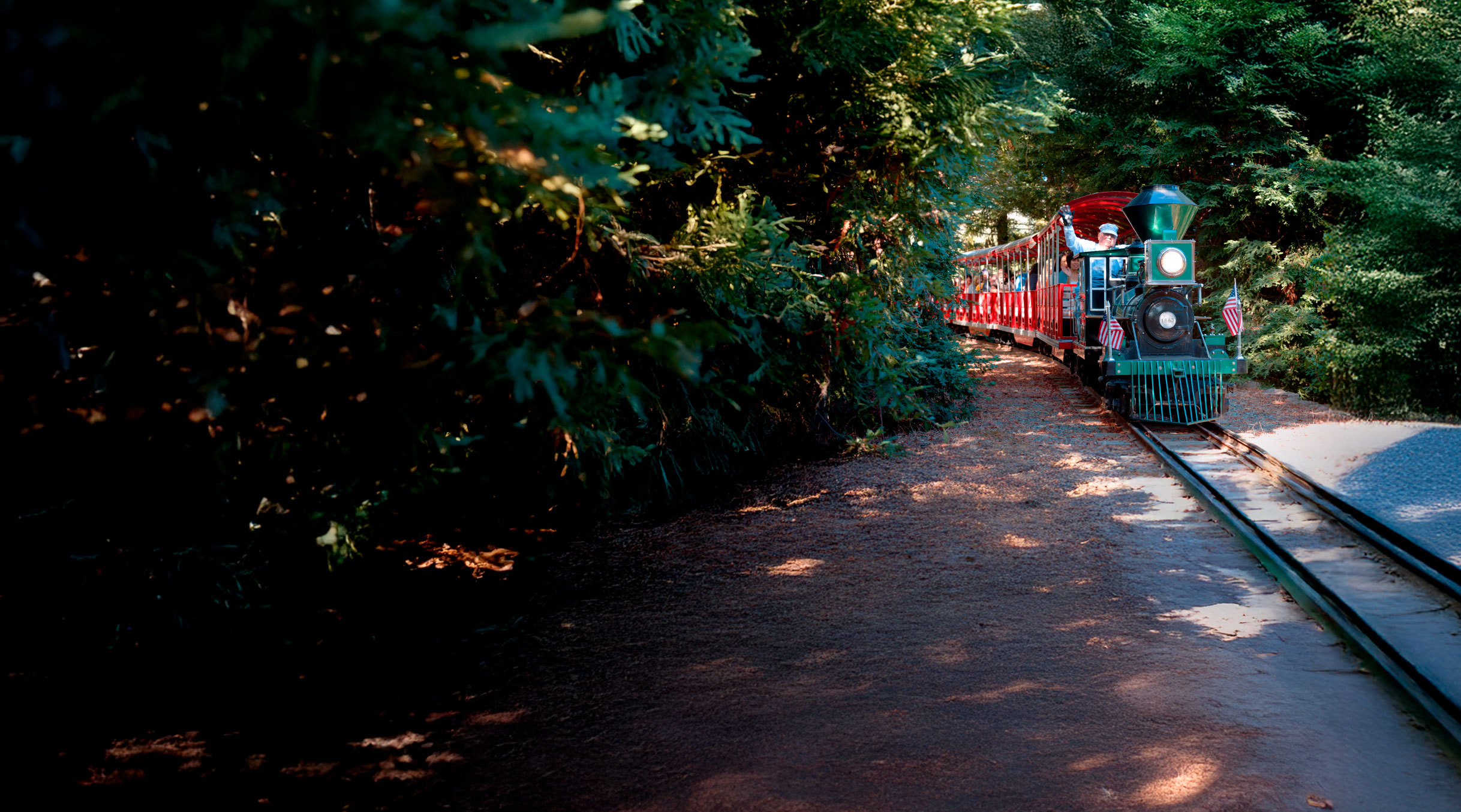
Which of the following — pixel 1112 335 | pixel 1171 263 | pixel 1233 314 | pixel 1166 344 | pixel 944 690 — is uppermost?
pixel 1171 263

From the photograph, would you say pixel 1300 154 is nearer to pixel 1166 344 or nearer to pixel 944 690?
pixel 1166 344

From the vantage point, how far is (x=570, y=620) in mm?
6156

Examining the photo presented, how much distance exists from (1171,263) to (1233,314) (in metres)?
1.12

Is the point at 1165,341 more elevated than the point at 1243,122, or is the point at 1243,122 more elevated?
the point at 1243,122

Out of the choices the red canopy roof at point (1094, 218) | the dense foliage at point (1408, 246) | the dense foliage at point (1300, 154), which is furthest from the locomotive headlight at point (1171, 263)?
the red canopy roof at point (1094, 218)

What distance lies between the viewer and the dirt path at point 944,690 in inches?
149

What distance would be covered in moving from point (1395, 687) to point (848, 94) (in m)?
5.18

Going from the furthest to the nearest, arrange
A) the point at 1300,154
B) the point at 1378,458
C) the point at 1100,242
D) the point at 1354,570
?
the point at 1300,154, the point at 1100,242, the point at 1378,458, the point at 1354,570

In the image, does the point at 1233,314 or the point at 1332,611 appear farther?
the point at 1233,314

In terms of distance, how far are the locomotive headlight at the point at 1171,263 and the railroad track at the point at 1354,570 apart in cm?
392

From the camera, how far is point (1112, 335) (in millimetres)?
12789

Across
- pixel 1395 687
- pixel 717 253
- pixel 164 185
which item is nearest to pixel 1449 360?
pixel 1395 687

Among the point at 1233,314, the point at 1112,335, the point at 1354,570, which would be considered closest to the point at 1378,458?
the point at 1233,314

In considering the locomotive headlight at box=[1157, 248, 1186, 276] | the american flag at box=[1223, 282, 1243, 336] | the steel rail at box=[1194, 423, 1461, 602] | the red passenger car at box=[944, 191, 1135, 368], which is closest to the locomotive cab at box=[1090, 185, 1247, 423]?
the locomotive headlight at box=[1157, 248, 1186, 276]
